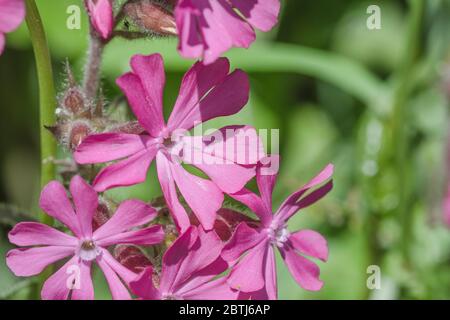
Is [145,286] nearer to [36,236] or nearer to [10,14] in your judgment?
[36,236]

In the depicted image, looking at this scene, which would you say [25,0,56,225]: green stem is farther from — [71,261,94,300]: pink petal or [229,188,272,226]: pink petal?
[229,188,272,226]: pink petal

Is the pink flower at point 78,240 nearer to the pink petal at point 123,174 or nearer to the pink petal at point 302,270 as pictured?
the pink petal at point 123,174

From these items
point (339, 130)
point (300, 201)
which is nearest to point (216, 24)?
point (300, 201)

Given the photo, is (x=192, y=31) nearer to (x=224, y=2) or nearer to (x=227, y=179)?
(x=224, y=2)

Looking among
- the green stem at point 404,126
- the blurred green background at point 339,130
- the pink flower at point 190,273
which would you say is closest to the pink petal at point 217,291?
the pink flower at point 190,273
